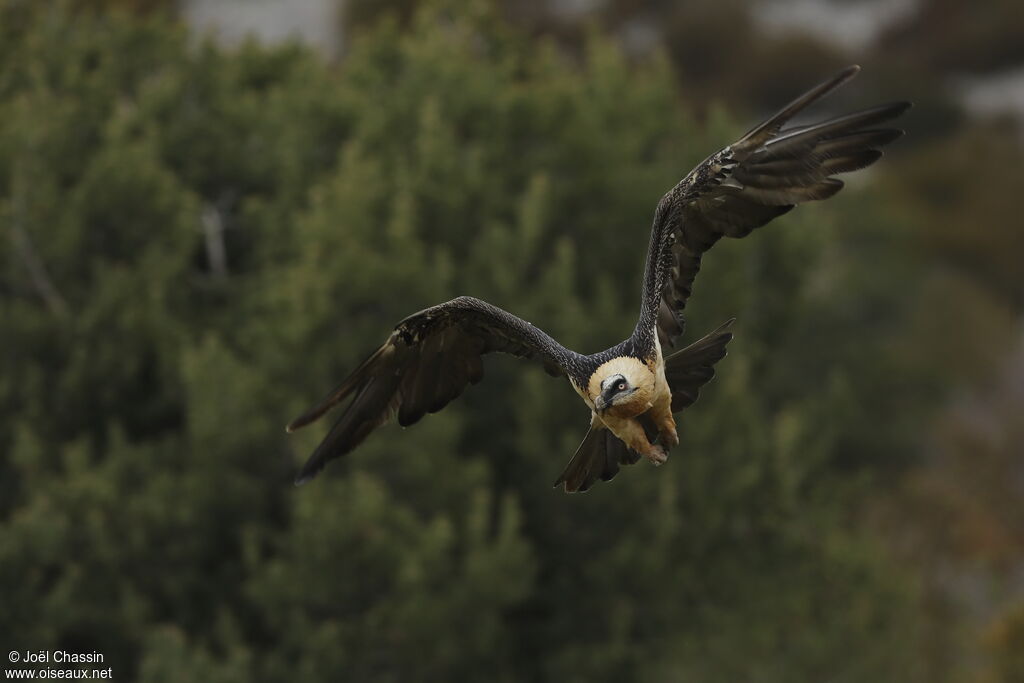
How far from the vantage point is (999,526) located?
81.1ft

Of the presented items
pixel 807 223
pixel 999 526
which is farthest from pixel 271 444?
pixel 999 526

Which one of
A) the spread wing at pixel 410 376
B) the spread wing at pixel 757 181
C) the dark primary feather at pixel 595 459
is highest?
the spread wing at pixel 757 181

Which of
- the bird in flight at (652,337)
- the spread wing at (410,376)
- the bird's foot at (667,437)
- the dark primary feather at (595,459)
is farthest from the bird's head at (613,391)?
the spread wing at (410,376)

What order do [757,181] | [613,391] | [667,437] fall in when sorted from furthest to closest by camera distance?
[757,181], [667,437], [613,391]

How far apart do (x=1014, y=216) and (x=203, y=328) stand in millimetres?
27959

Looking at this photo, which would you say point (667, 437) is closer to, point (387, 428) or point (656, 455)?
point (656, 455)

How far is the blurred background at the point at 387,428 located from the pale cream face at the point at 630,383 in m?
8.26

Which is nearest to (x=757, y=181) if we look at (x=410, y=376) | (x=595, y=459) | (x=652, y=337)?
(x=652, y=337)

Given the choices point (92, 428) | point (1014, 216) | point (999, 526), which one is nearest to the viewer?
point (92, 428)

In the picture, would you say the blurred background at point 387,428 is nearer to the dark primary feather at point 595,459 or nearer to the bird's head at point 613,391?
the dark primary feather at point 595,459

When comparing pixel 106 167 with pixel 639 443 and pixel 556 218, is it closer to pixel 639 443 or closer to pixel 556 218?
pixel 556 218

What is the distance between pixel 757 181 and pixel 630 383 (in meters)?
1.11

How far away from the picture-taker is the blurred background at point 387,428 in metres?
14.8

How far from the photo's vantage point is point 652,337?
6172 mm
